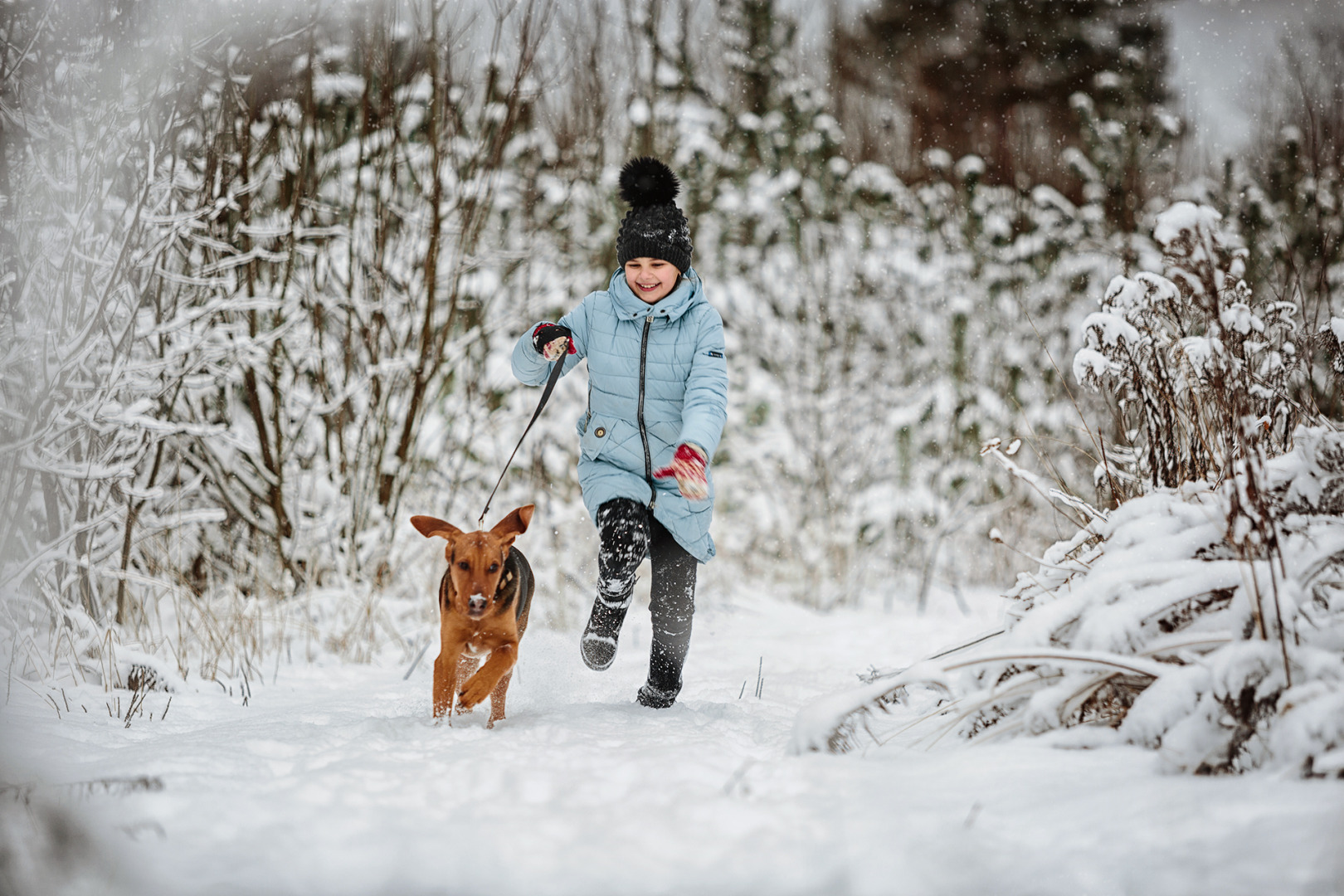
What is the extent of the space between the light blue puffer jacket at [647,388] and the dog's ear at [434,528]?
1.49 feet

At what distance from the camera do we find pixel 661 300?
282 centimetres

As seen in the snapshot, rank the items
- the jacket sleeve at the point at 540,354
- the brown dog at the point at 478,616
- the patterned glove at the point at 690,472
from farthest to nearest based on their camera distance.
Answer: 1. the jacket sleeve at the point at 540,354
2. the brown dog at the point at 478,616
3. the patterned glove at the point at 690,472

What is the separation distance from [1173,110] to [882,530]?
5.38m

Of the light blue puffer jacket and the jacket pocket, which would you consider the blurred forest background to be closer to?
the light blue puffer jacket

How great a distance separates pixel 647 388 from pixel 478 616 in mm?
936

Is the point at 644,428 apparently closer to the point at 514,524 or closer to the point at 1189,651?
the point at 514,524

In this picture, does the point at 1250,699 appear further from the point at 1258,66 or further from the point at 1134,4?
the point at 1134,4

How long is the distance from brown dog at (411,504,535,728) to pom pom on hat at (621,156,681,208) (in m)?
1.18

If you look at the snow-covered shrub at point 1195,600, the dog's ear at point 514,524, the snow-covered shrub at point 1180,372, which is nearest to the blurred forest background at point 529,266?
the snow-covered shrub at point 1180,372

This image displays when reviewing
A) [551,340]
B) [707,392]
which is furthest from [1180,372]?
[551,340]

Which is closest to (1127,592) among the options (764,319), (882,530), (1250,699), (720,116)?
(1250,699)

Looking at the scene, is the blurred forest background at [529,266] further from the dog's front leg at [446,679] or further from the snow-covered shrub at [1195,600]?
the dog's front leg at [446,679]

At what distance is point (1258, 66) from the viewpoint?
6.96m

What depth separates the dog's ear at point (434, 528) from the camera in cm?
269
